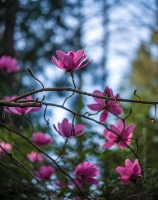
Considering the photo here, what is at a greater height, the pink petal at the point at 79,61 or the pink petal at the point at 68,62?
the pink petal at the point at 79,61

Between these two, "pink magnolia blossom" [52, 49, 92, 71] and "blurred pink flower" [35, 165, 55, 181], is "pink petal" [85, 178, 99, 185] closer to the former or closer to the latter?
"blurred pink flower" [35, 165, 55, 181]

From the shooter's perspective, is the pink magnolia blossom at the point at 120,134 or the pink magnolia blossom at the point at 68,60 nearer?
the pink magnolia blossom at the point at 68,60

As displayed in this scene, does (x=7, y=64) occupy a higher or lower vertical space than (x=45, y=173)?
higher

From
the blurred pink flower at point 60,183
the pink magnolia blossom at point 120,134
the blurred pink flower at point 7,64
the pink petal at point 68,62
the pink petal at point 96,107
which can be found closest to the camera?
the pink petal at point 68,62

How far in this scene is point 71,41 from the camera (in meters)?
6.12

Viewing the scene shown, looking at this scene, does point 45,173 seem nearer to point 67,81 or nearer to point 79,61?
point 79,61

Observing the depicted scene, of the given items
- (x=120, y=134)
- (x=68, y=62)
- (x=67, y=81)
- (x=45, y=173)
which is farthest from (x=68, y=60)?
(x=67, y=81)

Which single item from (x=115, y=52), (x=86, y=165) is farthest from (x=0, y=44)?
(x=115, y=52)

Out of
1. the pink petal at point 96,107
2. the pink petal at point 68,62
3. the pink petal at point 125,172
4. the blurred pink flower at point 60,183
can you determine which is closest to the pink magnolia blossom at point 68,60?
the pink petal at point 68,62

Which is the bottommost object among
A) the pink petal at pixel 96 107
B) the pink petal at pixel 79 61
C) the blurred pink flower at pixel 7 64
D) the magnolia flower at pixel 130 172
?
the magnolia flower at pixel 130 172

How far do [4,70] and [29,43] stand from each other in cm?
329

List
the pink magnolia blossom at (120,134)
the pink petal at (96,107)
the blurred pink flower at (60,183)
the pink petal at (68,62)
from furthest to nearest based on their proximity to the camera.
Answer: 1. the blurred pink flower at (60,183)
2. the pink magnolia blossom at (120,134)
3. the pink petal at (96,107)
4. the pink petal at (68,62)

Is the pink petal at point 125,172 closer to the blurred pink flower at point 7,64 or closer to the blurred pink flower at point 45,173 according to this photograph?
the blurred pink flower at point 45,173

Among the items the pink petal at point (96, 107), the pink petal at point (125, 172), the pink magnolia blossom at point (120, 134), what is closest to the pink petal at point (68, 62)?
the pink petal at point (96, 107)
